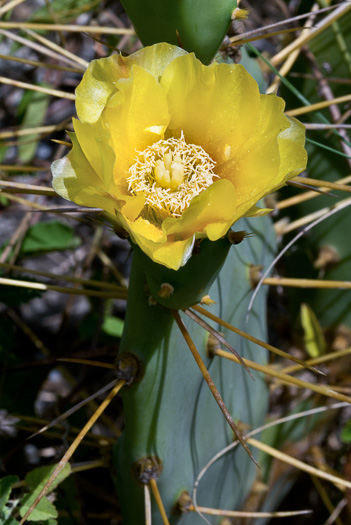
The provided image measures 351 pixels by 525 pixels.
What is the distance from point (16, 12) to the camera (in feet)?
5.79

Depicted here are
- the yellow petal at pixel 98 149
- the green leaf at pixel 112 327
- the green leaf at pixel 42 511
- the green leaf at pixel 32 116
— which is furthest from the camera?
the green leaf at pixel 32 116

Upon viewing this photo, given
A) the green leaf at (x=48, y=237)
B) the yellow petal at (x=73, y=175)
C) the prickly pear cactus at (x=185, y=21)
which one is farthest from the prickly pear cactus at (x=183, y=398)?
the green leaf at (x=48, y=237)

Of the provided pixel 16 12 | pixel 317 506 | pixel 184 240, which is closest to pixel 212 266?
pixel 184 240

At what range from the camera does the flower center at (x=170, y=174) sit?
61 cm

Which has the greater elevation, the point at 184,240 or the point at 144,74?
the point at 144,74

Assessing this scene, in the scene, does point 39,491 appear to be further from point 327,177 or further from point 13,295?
point 327,177

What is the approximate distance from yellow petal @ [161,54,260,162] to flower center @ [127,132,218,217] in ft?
0.10

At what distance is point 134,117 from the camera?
0.58 m

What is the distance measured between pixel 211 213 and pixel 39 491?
0.47 metres

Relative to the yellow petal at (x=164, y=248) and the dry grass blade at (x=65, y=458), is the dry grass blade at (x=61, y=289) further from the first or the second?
the yellow petal at (x=164, y=248)

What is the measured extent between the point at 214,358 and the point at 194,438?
0.12 meters

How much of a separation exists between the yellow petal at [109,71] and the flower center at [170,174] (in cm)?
7

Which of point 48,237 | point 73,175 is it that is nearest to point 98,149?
point 73,175

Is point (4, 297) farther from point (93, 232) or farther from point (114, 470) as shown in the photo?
point (93, 232)
